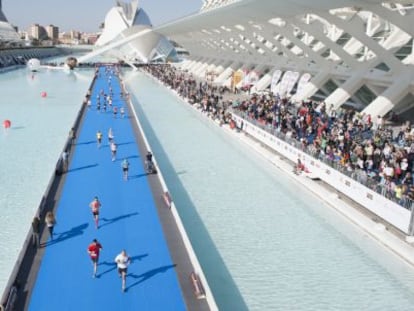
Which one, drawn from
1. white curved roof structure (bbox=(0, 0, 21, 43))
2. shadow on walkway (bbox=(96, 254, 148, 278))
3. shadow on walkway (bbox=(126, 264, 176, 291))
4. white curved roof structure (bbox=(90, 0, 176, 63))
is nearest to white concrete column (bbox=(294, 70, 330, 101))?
shadow on walkway (bbox=(96, 254, 148, 278))

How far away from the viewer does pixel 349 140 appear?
14672 mm

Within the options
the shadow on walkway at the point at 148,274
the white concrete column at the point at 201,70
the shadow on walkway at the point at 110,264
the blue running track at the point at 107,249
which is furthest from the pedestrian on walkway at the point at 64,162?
the white concrete column at the point at 201,70

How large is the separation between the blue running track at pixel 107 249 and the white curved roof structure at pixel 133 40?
59971 millimetres

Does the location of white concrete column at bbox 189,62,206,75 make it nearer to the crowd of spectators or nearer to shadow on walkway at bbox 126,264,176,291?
the crowd of spectators

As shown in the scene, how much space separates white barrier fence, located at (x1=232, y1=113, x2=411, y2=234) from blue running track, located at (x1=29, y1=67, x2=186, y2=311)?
511cm

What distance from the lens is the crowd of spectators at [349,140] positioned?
1122cm

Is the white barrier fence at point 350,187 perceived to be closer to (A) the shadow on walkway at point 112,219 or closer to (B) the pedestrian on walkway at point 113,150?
(A) the shadow on walkway at point 112,219

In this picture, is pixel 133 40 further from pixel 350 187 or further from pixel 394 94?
pixel 350 187

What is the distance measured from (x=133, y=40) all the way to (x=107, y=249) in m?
64.8

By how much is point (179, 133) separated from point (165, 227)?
37.6 feet

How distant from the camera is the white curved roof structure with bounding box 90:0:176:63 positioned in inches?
2857

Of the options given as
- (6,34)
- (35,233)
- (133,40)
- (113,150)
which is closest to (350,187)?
(35,233)

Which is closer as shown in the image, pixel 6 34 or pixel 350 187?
pixel 350 187

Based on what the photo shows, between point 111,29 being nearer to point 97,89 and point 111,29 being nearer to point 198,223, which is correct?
point 97,89
